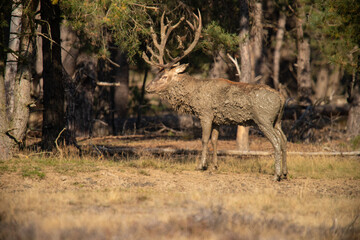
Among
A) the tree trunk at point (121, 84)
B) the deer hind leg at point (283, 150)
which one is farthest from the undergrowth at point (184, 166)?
the tree trunk at point (121, 84)

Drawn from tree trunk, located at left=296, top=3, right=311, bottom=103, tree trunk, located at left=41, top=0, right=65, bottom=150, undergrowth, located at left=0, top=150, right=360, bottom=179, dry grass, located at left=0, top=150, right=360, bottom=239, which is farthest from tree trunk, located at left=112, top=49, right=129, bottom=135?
dry grass, located at left=0, top=150, right=360, bottom=239

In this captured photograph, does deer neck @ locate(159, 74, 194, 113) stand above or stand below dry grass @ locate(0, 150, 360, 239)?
above

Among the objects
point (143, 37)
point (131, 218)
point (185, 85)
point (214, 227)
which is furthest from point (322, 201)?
point (143, 37)

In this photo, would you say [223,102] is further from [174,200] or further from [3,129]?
[3,129]

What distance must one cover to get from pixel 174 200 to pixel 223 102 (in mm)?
3515

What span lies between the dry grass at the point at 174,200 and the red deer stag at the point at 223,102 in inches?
42.0

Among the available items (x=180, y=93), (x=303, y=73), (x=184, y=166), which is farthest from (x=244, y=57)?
(x=303, y=73)

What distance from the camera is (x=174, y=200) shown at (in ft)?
24.3

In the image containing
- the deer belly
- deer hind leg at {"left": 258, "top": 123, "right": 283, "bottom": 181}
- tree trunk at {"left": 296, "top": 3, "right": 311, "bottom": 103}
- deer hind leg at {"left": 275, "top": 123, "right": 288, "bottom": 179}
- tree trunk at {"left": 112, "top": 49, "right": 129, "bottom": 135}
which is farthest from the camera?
tree trunk at {"left": 112, "top": 49, "right": 129, "bottom": 135}

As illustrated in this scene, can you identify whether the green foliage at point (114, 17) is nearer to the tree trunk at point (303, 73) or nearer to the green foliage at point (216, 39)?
the green foliage at point (216, 39)

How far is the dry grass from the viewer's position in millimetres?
5719

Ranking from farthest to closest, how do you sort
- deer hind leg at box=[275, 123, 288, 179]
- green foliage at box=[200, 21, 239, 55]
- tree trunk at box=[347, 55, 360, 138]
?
tree trunk at box=[347, 55, 360, 138], green foliage at box=[200, 21, 239, 55], deer hind leg at box=[275, 123, 288, 179]

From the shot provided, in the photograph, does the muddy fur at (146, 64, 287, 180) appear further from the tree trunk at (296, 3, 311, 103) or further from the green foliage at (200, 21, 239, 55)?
the tree trunk at (296, 3, 311, 103)

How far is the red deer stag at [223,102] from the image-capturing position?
31.9 feet
